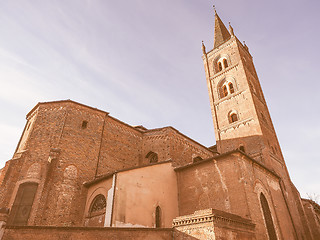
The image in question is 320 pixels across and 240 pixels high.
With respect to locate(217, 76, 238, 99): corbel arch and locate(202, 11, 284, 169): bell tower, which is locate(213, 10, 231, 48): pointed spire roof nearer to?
locate(202, 11, 284, 169): bell tower

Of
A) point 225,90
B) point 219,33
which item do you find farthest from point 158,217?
point 219,33

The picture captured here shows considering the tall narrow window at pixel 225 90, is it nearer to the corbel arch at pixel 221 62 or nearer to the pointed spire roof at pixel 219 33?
the corbel arch at pixel 221 62

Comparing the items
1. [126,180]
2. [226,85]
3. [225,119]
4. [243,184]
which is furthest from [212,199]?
[226,85]

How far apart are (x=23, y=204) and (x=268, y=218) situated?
12.2m

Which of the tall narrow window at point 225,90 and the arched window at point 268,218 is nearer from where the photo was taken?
the arched window at point 268,218

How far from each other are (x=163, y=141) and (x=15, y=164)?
9.10m

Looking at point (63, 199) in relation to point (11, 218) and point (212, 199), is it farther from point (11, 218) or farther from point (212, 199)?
point (212, 199)

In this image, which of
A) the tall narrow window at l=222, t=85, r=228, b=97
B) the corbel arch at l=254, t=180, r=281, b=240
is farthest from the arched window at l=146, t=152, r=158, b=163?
the tall narrow window at l=222, t=85, r=228, b=97

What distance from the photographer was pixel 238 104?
70.5 ft

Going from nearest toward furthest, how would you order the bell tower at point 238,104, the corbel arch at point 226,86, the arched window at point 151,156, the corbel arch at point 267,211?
the corbel arch at point 267,211 < the arched window at point 151,156 < the bell tower at point 238,104 < the corbel arch at point 226,86

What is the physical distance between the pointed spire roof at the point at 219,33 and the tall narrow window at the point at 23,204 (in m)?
24.1

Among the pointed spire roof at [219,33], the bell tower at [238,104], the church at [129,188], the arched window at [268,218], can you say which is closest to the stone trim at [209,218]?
the church at [129,188]

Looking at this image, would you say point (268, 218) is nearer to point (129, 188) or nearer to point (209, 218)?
point (209, 218)

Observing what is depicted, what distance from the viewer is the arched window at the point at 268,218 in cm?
1117
